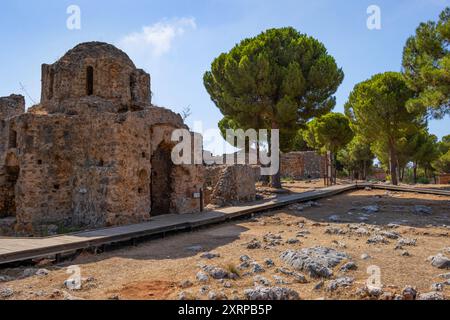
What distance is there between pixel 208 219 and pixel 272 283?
20.2ft

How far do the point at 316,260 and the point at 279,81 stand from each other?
15.6m

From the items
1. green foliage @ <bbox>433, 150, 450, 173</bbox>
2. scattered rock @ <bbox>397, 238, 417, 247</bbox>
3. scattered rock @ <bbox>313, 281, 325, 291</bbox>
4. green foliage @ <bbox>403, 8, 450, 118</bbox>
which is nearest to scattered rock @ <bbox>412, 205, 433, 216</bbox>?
green foliage @ <bbox>403, 8, 450, 118</bbox>

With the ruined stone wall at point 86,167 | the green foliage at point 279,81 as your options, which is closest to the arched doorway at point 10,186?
the ruined stone wall at point 86,167

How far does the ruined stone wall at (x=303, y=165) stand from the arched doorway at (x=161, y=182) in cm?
2247

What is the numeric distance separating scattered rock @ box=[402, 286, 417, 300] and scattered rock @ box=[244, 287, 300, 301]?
1370 millimetres

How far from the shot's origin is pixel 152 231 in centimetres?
962

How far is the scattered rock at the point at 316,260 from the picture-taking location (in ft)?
19.5

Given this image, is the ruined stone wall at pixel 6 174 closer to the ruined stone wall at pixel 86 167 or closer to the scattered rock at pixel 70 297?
the ruined stone wall at pixel 86 167

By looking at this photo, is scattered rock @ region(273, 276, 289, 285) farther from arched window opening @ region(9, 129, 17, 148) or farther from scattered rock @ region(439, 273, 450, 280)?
arched window opening @ region(9, 129, 17, 148)

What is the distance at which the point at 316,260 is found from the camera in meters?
6.41

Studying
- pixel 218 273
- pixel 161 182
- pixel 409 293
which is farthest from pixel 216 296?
pixel 161 182

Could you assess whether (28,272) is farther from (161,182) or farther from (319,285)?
(161,182)

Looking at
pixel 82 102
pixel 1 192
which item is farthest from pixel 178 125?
pixel 1 192

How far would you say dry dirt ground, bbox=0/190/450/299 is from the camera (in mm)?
5258
